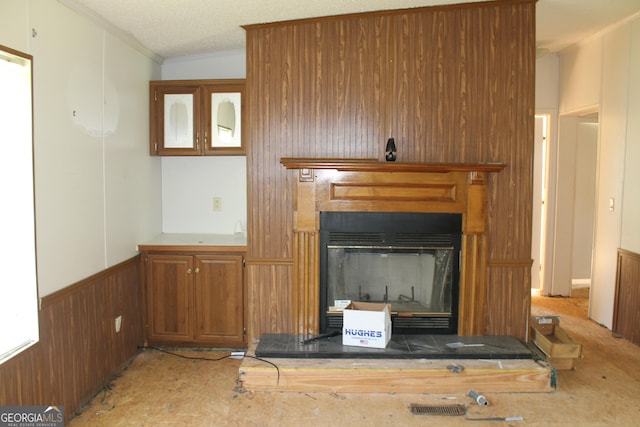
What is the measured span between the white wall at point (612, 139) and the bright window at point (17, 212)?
169 inches

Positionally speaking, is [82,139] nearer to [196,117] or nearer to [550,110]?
[196,117]

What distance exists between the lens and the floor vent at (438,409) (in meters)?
2.84

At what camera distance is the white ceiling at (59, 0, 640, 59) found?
9.73 ft

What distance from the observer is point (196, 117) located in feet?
13.0

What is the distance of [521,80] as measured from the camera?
3457 millimetres

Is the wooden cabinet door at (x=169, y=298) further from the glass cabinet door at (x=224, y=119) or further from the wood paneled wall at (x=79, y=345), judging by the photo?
the glass cabinet door at (x=224, y=119)

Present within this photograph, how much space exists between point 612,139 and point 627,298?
1.37 m

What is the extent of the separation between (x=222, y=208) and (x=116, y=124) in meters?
1.25

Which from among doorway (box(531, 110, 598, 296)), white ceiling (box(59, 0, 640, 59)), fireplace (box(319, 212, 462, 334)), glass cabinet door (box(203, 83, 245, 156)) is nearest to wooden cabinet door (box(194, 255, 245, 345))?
fireplace (box(319, 212, 462, 334))

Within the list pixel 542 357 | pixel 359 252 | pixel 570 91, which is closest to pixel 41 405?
pixel 359 252

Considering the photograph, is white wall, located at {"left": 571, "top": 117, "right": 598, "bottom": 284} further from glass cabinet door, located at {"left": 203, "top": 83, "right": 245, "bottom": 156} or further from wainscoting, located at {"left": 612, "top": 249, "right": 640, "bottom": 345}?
glass cabinet door, located at {"left": 203, "top": 83, "right": 245, "bottom": 156}

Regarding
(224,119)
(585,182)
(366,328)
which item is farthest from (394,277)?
(585,182)

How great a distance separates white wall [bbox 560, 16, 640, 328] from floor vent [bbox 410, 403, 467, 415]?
2.21 meters

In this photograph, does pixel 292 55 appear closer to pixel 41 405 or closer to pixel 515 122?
pixel 515 122
